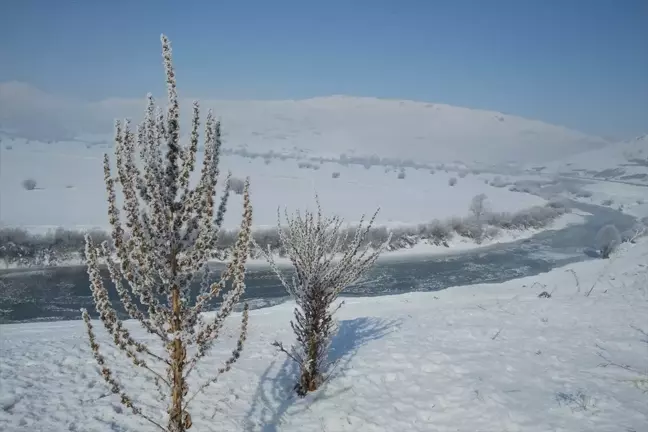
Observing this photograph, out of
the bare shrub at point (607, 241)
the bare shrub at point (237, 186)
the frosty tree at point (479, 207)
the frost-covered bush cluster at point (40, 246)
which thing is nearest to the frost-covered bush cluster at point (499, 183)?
the frosty tree at point (479, 207)

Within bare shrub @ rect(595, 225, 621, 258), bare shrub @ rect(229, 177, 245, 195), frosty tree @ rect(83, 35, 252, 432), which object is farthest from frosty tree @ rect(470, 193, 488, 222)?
frosty tree @ rect(83, 35, 252, 432)

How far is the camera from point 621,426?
527cm

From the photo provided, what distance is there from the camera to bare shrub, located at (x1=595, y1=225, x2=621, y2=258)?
2580 centimetres

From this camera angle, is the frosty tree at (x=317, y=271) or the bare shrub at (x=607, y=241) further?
the bare shrub at (x=607, y=241)

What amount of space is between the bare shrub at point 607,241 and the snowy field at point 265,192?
9.66m

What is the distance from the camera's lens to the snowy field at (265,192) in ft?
87.7

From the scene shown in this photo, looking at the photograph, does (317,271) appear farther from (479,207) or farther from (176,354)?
(479,207)

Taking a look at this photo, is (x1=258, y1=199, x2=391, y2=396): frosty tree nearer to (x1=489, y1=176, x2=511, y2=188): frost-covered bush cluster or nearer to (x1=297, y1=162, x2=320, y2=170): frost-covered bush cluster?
(x1=297, y1=162, x2=320, y2=170): frost-covered bush cluster

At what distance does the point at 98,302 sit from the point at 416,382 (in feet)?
17.8

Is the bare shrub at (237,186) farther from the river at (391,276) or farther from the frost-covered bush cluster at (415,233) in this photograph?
the river at (391,276)

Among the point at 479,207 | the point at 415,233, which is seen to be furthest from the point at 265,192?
the point at 479,207

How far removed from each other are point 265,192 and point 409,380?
31258 mm

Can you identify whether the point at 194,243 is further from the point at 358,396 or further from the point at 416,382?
the point at 416,382

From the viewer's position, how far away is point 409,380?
23.1ft
